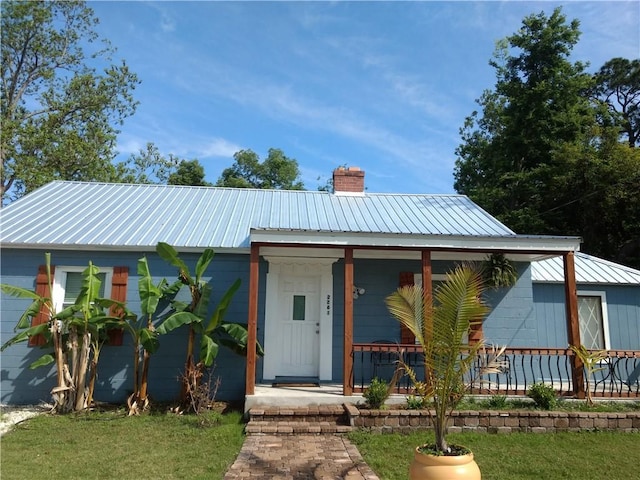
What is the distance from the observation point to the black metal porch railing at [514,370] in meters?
7.75

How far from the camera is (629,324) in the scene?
33.9ft

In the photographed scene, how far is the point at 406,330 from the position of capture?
937 cm

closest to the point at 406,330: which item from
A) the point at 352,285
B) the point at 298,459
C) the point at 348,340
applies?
the point at 352,285

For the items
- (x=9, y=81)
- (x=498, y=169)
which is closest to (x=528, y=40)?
(x=498, y=169)

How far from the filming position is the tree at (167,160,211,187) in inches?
1042

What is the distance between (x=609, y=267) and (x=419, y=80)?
6.70 meters

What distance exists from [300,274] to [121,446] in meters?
4.63

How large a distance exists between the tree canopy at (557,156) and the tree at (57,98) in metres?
18.9

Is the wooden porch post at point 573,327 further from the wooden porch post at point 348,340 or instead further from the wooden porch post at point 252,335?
the wooden porch post at point 252,335

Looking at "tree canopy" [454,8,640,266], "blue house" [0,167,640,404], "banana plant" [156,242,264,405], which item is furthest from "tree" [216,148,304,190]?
"banana plant" [156,242,264,405]

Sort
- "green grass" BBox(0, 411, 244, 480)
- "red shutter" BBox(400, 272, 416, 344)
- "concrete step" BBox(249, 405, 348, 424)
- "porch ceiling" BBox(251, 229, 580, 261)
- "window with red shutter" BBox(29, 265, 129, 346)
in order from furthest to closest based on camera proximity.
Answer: "red shutter" BBox(400, 272, 416, 344)
"window with red shutter" BBox(29, 265, 129, 346)
"porch ceiling" BBox(251, 229, 580, 261)
"concrete step" BBox(249, 405, 348, 424)
"green grass" BBox(0, 411, 244, 480)

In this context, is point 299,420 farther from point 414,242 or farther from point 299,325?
point 414,242

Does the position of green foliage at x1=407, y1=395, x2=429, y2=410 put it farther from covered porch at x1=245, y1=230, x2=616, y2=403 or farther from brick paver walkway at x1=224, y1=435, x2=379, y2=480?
brick paver walkway at x1=224, y1=435, x2=379, y2=480

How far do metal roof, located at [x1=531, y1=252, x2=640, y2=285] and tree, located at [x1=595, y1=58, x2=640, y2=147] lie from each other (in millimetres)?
17481
